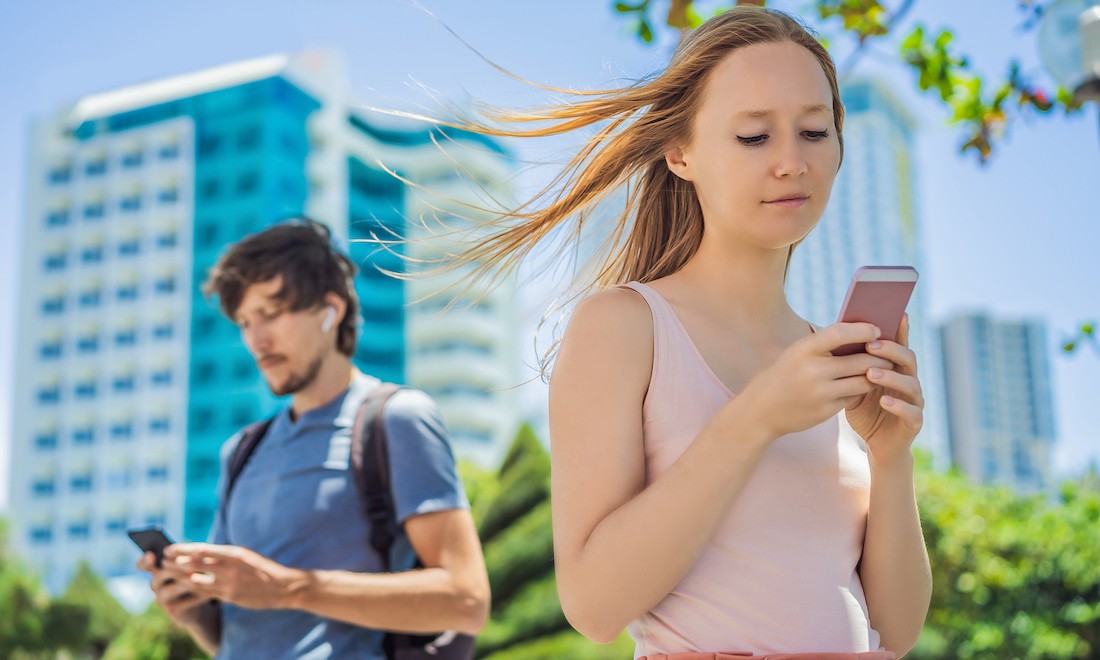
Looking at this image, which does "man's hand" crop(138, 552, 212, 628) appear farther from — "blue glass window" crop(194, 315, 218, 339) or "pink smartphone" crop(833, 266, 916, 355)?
"blue glass window" crop(194, 315, 218, 339)

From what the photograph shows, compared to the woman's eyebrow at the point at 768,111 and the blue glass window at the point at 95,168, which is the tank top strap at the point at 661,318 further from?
the blue glass window at the point at 95,168

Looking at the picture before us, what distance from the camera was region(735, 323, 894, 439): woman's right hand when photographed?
141 centimetres

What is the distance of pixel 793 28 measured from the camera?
6.01 ft

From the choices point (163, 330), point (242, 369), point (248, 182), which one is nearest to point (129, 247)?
point (163, 330)

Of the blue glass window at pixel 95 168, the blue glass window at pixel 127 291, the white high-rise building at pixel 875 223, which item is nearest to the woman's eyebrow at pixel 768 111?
the blue glass window at pixel 127 291

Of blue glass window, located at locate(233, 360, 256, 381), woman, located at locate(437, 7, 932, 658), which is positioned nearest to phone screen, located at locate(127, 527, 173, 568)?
woman, located at locate(437, 7, 932, 658)

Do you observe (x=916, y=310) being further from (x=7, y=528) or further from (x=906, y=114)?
(x=7, y=528)

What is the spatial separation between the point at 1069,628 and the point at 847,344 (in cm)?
971

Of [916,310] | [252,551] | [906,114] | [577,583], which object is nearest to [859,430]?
[577,583]

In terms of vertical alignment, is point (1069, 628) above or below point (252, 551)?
below

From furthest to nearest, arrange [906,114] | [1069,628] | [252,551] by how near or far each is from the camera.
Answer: [906,114], [1069,628], [252,551]

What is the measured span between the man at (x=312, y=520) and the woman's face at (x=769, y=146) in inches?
52.4

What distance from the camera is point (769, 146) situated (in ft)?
5.40

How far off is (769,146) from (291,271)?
5.89 feet
